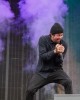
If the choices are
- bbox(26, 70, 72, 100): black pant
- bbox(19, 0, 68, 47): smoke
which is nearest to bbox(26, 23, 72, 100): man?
bbox(26, 70, 72, 100): black pant

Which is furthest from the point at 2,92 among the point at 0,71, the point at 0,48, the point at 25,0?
the point at 25,0

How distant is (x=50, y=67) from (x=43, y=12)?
14.4m

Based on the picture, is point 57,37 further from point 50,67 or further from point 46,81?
point 46,81

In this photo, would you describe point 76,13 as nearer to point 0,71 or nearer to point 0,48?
point 0,48

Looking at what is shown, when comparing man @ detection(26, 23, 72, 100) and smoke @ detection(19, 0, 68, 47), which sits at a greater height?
smoke @ detection(19, 0, 68, 47)

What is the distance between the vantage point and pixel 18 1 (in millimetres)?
21312

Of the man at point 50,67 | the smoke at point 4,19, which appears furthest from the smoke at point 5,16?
the man at point 50,67

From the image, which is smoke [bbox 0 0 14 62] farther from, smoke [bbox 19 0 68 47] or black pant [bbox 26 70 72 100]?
black pant [bbox 26 70 72 100]

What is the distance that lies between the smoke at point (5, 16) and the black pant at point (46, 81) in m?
13.8

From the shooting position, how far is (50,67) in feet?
19.6

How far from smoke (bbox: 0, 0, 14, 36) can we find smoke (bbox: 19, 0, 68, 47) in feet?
2.61

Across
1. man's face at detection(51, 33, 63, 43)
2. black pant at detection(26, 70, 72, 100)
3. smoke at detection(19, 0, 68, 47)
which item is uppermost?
smoke at detection(19, 0, 68, 47)

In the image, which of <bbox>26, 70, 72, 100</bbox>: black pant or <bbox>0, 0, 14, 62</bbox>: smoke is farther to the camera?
<bbox>0, 0, 14, 62</bbox>: smoke

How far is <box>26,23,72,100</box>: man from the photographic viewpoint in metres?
5.86
